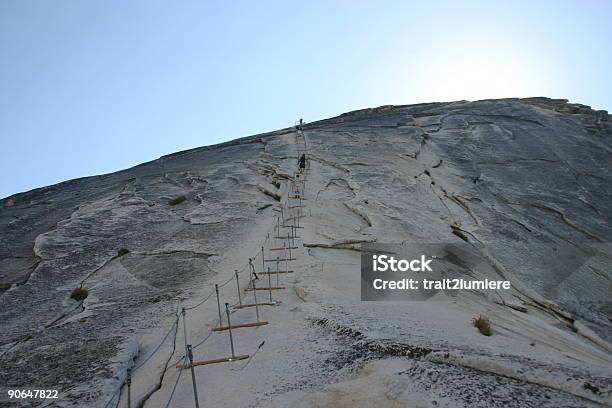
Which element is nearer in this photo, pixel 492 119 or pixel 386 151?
pixel 386 151

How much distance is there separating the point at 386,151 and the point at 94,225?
11550 millimetres

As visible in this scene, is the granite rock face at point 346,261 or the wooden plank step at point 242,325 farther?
the wooden plank step at point 242,325

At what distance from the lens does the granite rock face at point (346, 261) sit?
482 centimetres

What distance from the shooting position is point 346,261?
9758 mm

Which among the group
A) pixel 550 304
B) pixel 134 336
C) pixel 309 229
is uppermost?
pixel 309 229

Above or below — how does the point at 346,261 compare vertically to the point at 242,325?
above

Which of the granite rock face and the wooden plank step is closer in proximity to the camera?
the granite rock face

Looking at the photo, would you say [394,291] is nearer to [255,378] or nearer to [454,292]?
[454,292]

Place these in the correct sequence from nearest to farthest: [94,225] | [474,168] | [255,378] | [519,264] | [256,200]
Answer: [255,378] < [519,264] < [94,225] < [256,200] < [474,168]

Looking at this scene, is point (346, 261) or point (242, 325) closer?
point (242, 325)

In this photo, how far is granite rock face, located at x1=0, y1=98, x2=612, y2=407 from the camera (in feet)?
15.8

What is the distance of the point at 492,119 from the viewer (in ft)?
76.9

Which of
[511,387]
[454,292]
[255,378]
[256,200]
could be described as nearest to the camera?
[511,387]

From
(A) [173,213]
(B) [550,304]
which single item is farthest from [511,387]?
(A) [173,213]
